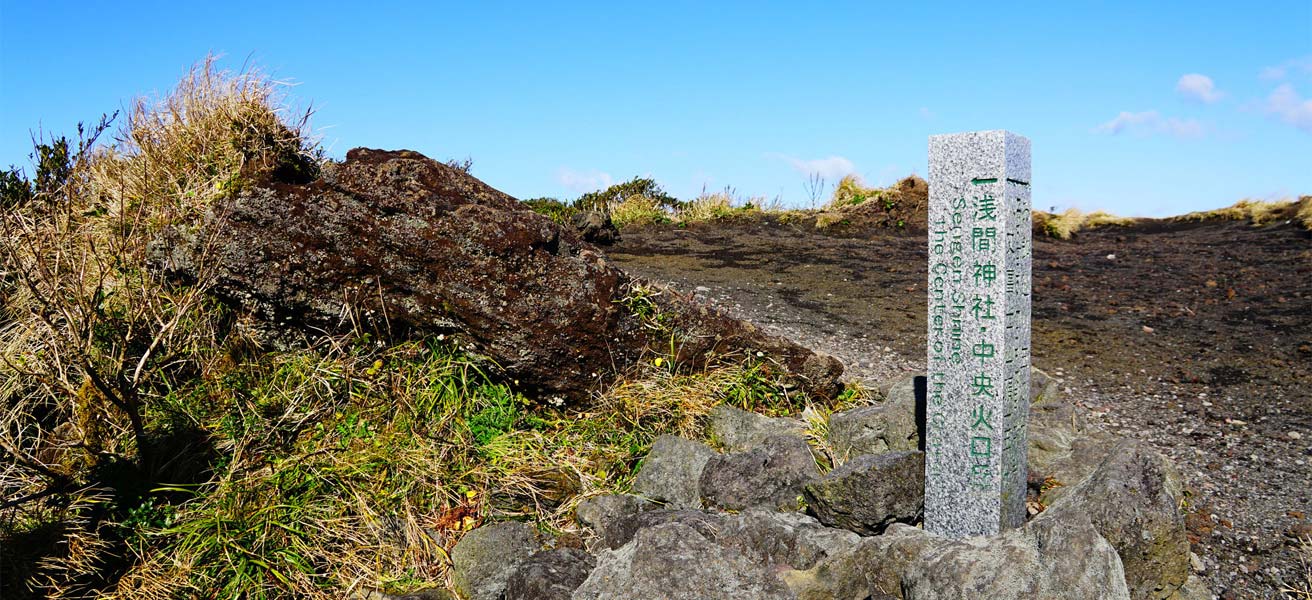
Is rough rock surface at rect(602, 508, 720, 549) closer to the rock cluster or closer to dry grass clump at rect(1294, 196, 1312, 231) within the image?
the rock cluster

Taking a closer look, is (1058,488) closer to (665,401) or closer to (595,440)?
(665,401)

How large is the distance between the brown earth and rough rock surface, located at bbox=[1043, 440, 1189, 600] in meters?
0.71

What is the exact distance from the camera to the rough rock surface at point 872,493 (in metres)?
4.32

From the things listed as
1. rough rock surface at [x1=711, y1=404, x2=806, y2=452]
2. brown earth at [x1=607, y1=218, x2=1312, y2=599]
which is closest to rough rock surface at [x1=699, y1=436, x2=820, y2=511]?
rough rock surface at [x1=711, y1=404, x2=806, y2=452]

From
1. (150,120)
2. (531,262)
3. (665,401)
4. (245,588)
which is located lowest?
(245,588)

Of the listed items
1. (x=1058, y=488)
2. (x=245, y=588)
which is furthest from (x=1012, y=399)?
(x=245, y=588)

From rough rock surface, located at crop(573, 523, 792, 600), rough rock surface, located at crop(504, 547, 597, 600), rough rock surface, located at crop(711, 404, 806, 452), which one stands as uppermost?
rough rock surface, located at crop(711, 404, 806, 452)

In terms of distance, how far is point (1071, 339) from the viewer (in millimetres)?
8633

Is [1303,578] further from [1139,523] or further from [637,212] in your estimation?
[637,212]

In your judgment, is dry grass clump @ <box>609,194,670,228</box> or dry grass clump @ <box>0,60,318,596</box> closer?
dry grass clump @ <box>0,60,318,596</box>

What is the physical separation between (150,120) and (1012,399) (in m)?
6.28

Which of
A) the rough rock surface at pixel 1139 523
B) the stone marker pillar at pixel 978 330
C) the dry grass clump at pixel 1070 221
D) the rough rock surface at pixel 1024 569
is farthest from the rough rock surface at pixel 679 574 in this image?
the dry grass clump at pixel 1070 221

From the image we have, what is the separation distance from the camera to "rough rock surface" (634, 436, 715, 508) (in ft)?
15.8

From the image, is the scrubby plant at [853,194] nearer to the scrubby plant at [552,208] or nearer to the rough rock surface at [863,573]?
the scrubby plant at [552,208]
